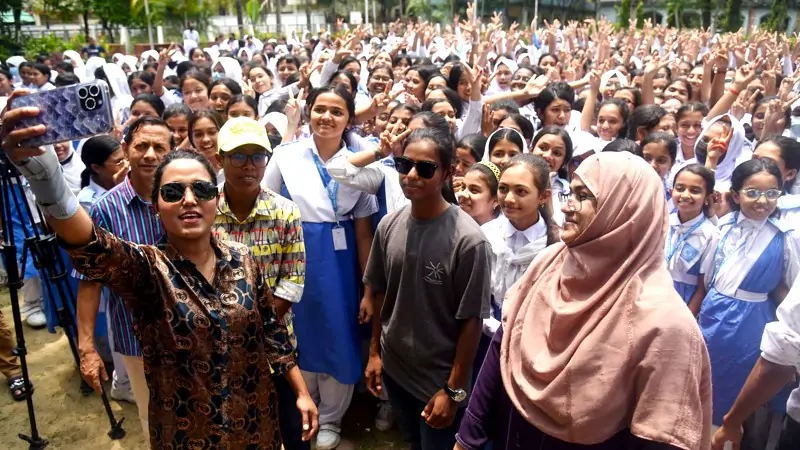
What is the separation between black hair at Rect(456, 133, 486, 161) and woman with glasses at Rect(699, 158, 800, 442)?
4.29 ft

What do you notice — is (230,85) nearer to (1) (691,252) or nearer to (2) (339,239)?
(2) (339,239)

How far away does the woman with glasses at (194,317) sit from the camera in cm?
159

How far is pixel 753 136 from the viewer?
4453 millimetres

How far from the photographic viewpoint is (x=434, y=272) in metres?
2.09

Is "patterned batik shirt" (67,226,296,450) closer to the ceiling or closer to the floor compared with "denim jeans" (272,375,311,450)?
closer to the ceiling

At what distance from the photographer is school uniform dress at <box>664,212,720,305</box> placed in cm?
272

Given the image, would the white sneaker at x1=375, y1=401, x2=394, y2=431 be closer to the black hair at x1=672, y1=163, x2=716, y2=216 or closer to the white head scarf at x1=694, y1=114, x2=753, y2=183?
the black hair at x1=672, y1=163, x2=716, y2=216

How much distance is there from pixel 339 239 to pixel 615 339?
1684 millimetres

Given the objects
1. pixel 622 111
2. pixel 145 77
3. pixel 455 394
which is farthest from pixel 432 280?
pixel 145 77

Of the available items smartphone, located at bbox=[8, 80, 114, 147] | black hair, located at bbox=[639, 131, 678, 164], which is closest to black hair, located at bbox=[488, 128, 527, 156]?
black hair, located at bbox=[639, 131, 678, 164]

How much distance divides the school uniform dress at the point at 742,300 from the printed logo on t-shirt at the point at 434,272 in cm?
139

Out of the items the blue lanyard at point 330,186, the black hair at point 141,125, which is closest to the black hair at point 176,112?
the black hair at point 141,125

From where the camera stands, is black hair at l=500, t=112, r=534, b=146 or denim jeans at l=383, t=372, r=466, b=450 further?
black hair at l=500, t=112, r=534, b=146

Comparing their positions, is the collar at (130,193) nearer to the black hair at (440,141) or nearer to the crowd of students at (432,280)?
Result: the crowd of students at (432,280)
